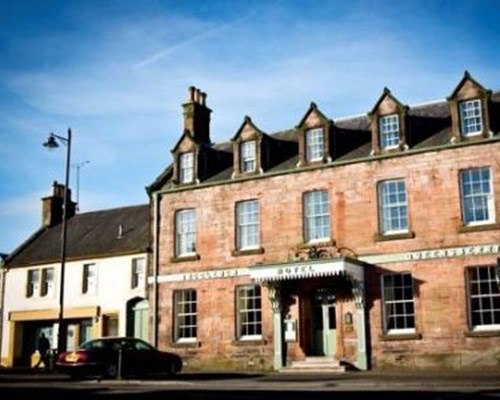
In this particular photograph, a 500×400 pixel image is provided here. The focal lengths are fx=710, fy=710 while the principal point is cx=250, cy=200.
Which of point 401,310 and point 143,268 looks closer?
point 401,310

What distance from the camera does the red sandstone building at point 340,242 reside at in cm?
2556

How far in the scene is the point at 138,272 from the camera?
37875 millimetres

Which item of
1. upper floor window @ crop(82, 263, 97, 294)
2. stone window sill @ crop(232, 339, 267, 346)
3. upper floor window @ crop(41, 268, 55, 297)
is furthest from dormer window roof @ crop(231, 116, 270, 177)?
upper floor window @ crop(41, 268, 55, 297)

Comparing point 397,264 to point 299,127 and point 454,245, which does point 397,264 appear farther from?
point 299,127

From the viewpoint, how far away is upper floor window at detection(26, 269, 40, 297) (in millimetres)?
41844

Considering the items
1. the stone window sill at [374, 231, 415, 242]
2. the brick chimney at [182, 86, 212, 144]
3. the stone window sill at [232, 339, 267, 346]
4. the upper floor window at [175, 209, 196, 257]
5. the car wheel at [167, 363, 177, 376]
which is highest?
the brick chimney at [182, 86, 212, 144]

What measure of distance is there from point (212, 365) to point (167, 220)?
22.9ft

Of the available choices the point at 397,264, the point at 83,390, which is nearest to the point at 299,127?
the point at 397,264

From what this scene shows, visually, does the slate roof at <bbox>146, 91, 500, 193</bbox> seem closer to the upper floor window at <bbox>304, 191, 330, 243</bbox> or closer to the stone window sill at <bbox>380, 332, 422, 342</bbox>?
the upper floor window at <bbox>304, 191, 330, 243</bbox>

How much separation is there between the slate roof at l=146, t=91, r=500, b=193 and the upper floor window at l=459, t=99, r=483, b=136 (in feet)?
1.53

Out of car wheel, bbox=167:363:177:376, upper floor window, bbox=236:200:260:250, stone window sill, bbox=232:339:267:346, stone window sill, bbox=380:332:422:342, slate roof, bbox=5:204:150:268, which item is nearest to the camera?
car wheel, bbox=167:363:177:376

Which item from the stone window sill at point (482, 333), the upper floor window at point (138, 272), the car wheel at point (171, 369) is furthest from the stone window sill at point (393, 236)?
the upper floor window at point (138, 272)

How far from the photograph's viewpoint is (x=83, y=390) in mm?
18734

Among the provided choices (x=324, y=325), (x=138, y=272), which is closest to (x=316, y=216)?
(x=324, y=325)
